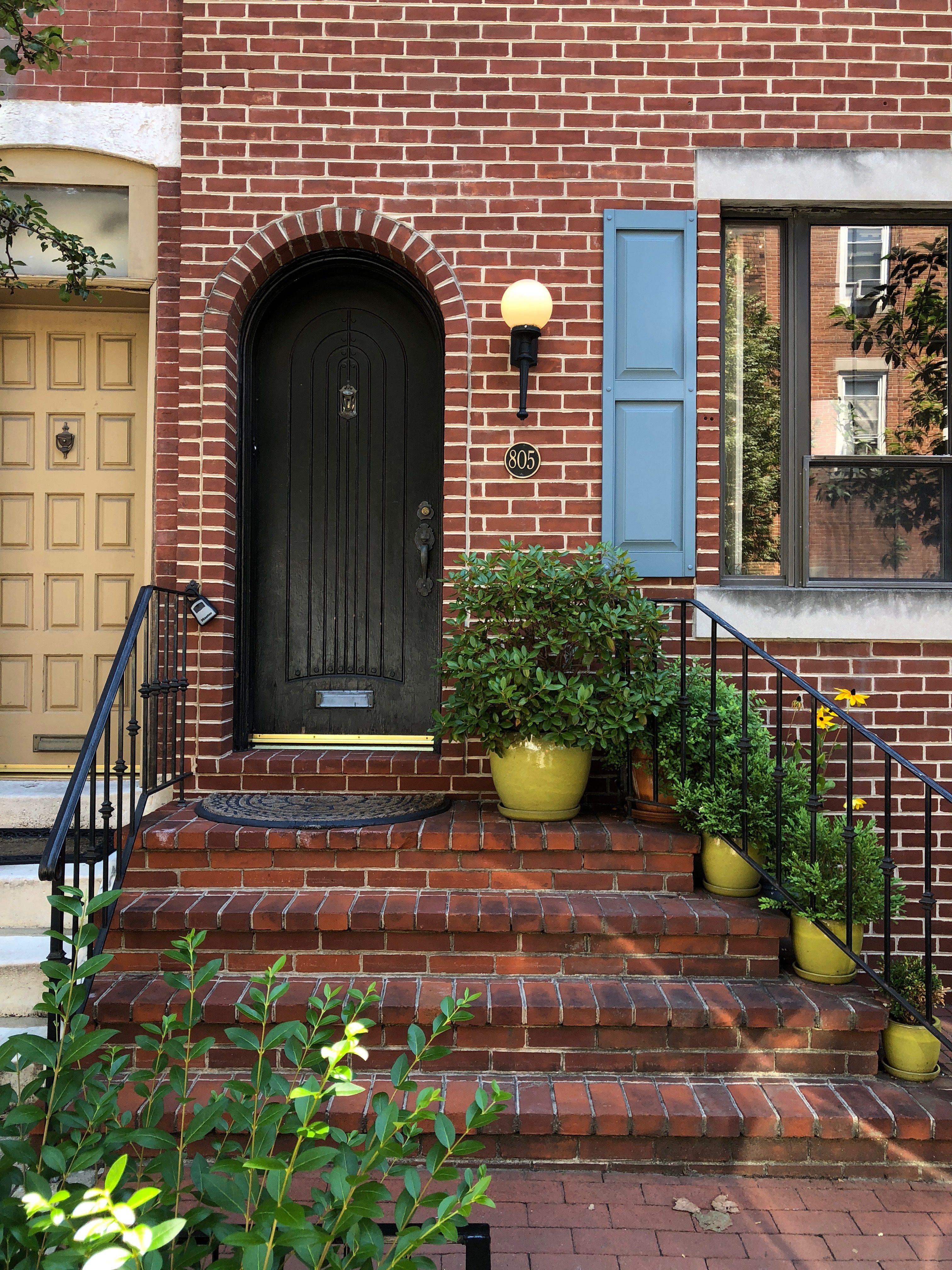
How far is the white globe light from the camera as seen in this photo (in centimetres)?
375

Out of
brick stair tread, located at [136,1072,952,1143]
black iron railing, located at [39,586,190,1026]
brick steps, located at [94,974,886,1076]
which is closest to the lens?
brick stair tread, located at [136,1072,952,1143]

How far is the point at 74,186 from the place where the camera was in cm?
409

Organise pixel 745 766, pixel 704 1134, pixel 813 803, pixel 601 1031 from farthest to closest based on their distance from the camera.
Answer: pixel 745 766
pixel 813 803
pixel 601 1031
pixel 704 1134

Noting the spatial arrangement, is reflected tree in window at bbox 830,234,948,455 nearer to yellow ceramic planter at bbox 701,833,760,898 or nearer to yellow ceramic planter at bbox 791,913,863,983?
yellow ceramic planter at bbox 701,833,760,898

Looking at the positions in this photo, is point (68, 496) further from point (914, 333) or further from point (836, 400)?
point (914, 333)

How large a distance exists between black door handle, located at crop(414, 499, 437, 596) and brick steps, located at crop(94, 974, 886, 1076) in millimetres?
2010

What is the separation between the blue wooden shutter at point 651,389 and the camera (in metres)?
3.95

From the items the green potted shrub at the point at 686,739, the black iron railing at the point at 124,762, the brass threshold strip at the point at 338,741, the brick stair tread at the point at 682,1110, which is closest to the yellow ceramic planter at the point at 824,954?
the brick stair tread at the point at 682,1110

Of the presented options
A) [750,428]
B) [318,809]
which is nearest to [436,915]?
[318,809]

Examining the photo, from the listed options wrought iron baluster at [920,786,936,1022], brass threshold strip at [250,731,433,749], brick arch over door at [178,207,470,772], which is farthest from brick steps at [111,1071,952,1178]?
brick arch over door at [178,207,470,772]

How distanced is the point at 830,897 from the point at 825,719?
80cm

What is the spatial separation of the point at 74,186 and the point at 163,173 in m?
0.43

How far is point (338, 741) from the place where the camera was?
4242 mm

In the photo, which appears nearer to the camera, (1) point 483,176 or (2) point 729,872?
(2) point 729,872
